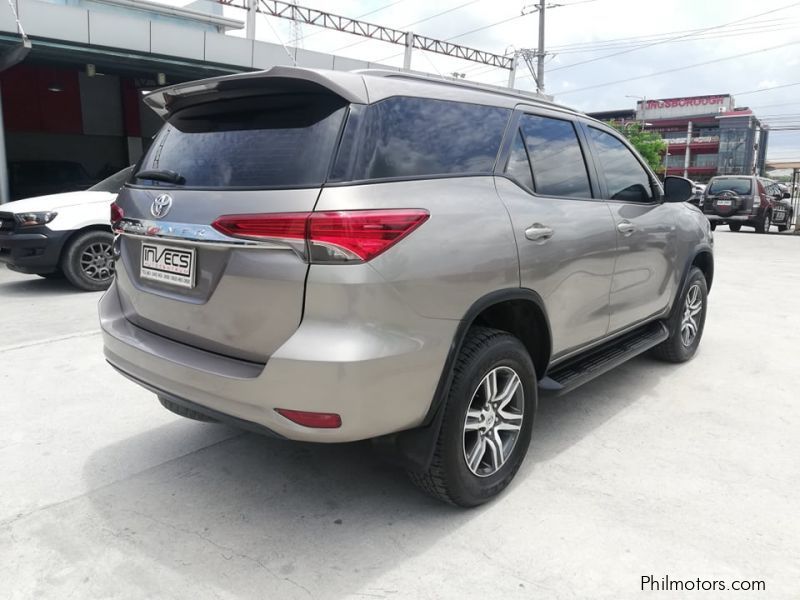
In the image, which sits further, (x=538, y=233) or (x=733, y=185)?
(x=733, y=185)

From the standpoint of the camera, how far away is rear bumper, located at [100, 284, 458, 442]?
204 cm

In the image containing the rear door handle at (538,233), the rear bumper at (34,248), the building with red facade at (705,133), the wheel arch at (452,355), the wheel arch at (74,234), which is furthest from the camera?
the building with red facade at (705,133)

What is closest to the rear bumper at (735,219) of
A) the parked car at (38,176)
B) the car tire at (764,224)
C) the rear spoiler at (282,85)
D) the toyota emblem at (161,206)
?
the car tire at (764,224)

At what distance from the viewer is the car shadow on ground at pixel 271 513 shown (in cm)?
225

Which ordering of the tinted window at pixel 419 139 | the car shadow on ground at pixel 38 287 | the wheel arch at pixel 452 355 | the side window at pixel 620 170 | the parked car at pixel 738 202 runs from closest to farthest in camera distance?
1. the tinted window at pixel 419 139
2. the wheel arch at pixel 452 355
3. the side window at pixel 620 170
4. the car shadow on ground at pixel 38 287
5. the parked car at pixel 738 202

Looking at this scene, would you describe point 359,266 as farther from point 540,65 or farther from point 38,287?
point 540,65

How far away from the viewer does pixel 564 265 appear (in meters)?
2.97

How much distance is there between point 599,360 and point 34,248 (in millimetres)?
6325

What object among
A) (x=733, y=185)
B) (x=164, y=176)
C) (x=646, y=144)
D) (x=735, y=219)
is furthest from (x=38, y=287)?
(x=646, y=144)

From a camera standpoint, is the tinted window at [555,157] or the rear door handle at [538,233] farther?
the tinted window at [555,157]

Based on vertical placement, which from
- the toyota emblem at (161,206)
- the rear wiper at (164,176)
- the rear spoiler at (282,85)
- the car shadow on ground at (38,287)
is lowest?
the car shadow on ground at (38,287)

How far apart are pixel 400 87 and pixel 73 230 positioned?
597 centimetres

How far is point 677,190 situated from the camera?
4141mm

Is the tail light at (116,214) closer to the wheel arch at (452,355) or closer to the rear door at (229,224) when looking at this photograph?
the rear door at (229,224)
